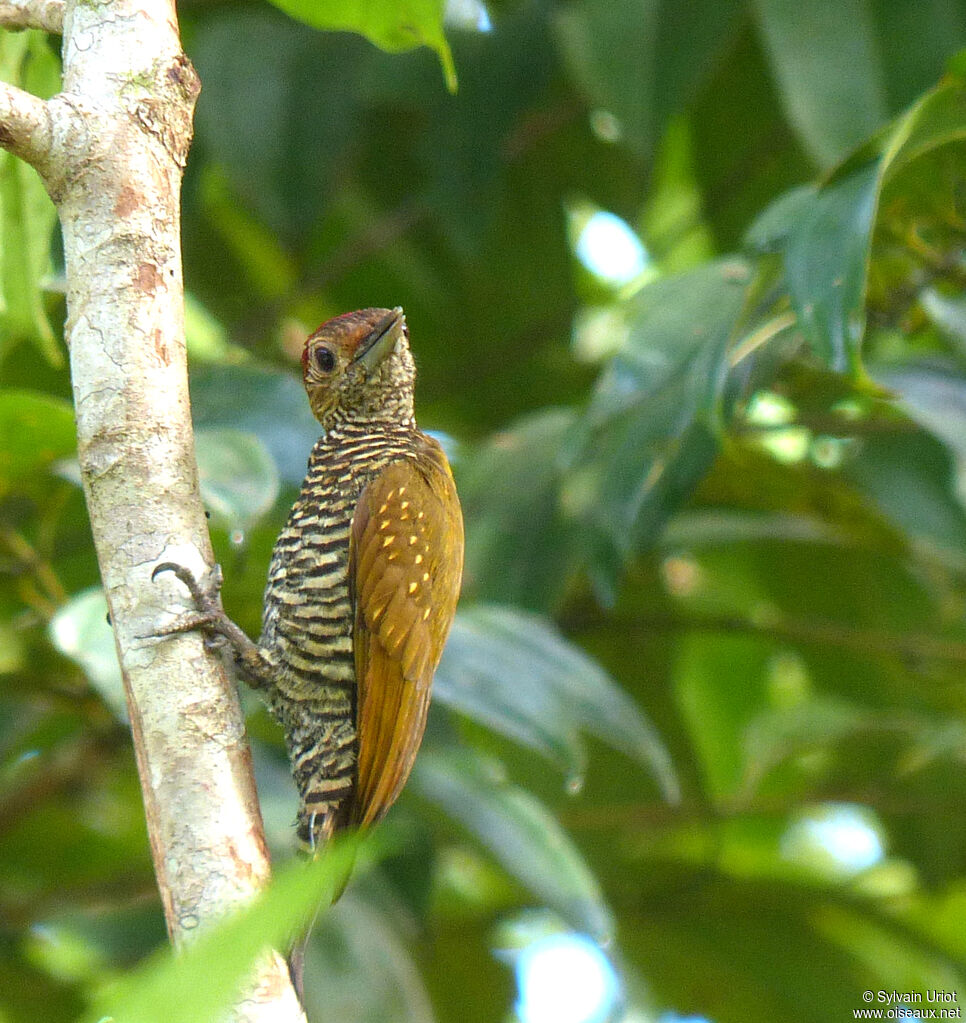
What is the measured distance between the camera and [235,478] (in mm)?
1920

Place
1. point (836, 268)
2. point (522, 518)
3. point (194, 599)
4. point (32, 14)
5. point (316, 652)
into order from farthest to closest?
point (522, 518)
point (316, 652)
point (836, 268)
point (32, 14)
point (194, 599)

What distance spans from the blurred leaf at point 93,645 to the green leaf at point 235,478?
210 millimetres

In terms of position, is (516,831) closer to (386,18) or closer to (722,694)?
(386,18)

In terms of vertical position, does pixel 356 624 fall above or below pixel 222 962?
above

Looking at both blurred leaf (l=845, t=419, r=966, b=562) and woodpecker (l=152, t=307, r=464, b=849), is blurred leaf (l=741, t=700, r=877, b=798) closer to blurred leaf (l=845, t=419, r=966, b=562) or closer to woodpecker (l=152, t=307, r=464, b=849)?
blurred leaf (l=845, t=419, r=966, b=562)

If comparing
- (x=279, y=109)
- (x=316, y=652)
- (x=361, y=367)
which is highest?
(x=279, y=109)

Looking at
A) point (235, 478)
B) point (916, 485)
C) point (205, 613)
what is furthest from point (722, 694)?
point (205, 613)

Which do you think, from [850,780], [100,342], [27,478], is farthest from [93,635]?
[850,780]

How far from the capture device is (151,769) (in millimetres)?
1288

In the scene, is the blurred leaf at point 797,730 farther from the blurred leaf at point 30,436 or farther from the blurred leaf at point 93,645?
the blurred leaf at point 30,436

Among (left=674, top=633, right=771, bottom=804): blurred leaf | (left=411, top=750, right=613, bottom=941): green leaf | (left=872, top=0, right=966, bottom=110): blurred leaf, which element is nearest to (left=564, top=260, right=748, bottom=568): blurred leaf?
(left=411, top=750, right=613, bottom=941): green leaf

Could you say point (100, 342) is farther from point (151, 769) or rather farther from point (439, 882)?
point (439, 882)

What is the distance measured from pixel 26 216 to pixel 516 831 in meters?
1.27

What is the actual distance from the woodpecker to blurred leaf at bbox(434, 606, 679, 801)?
107 mm
